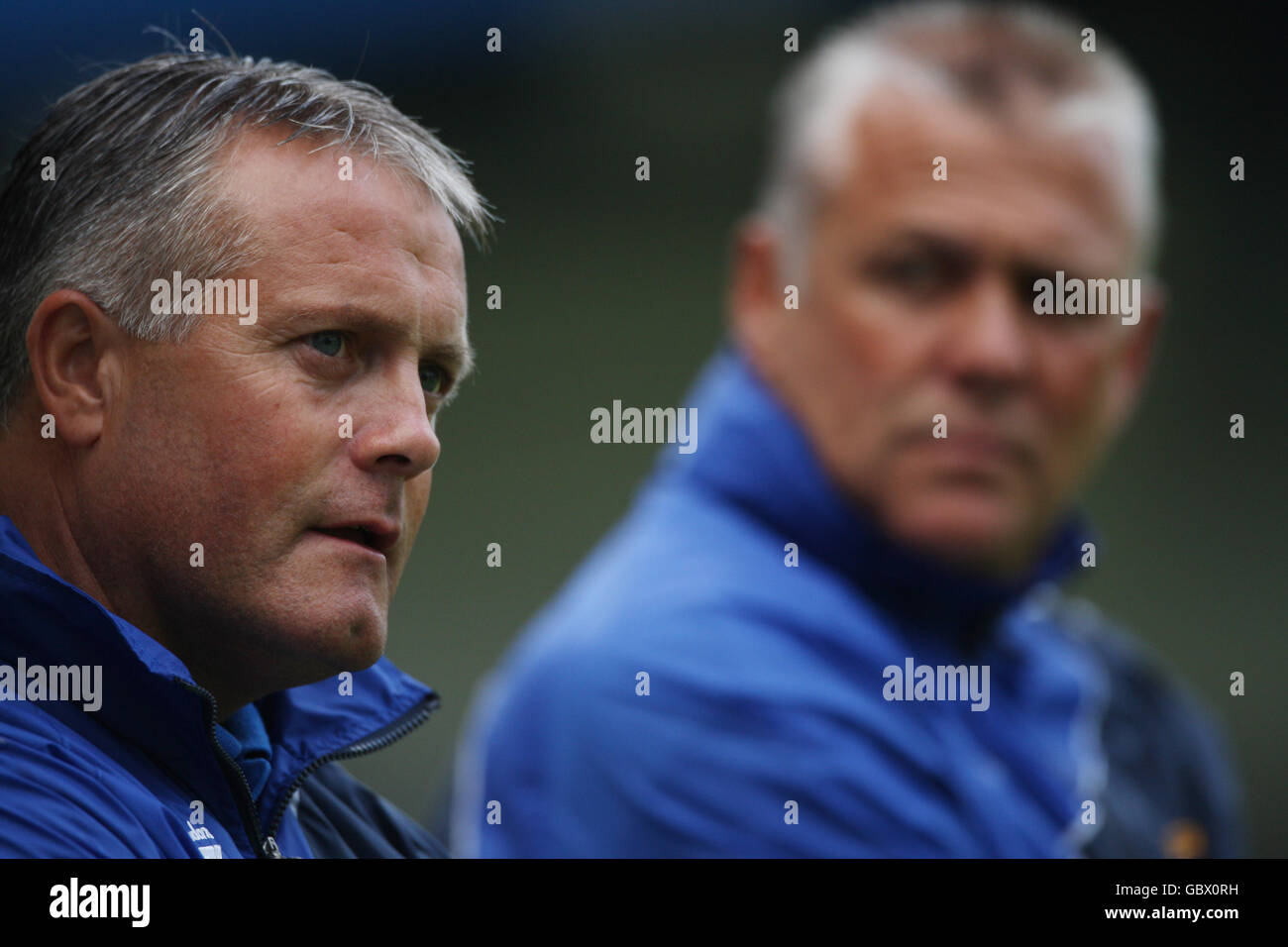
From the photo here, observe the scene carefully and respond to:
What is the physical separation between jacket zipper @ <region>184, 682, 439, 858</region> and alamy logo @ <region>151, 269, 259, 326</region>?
0.66 ft

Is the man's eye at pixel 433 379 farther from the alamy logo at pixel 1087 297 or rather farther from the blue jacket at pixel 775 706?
the alamy logo at pixel 1087 297

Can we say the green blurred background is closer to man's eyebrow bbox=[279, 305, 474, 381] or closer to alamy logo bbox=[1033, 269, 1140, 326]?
alamy logo bbox=[1033, 269, 1140, 326]

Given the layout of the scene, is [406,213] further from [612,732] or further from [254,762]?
[612,732]

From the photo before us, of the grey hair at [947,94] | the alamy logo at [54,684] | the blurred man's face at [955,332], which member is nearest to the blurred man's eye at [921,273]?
the blurred man's face at [955,332]

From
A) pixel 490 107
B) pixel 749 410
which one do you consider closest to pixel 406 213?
pixel 749 410

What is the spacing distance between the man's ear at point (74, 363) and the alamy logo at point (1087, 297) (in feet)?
4.27

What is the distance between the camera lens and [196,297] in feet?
2.78

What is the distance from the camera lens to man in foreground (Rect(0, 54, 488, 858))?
842mm

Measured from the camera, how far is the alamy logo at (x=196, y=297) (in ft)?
2.76

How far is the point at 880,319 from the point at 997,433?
7.7 inches

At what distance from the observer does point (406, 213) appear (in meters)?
0.88

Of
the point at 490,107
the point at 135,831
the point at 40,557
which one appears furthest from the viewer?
the point at 490,107

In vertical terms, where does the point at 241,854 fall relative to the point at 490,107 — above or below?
below
